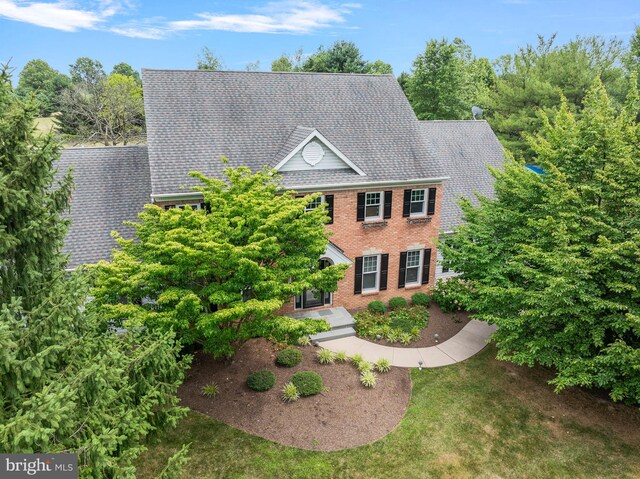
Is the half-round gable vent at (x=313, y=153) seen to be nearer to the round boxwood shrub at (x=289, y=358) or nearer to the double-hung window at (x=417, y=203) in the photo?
the double-hung window at (x=417, y=203)

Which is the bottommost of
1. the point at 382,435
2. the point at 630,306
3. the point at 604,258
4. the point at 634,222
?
the point at 382,435

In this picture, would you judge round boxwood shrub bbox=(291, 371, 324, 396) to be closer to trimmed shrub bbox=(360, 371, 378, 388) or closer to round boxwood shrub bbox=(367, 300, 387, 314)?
trimmed shrub bbox=(360, 371, 378, 388)

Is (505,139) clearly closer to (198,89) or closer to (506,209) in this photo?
(506,209)

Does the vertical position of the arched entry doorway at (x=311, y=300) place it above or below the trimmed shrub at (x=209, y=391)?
above

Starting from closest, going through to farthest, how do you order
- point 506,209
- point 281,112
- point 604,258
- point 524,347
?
point 604,258
point 524,347
point 506,209
point 281,112

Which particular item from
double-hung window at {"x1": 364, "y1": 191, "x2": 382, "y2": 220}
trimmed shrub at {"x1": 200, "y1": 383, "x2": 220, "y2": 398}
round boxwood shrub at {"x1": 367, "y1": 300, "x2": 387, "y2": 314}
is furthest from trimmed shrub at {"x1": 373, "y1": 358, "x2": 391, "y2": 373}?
double-hung window at {"x1": 364, "y1": 191, "x2": 382, "y2": 220}

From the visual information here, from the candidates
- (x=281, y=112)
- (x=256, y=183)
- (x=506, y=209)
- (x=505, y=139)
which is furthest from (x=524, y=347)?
(x=505, y=139)

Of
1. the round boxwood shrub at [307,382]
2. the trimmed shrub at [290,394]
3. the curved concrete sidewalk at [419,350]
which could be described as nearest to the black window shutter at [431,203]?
the curved concrete sidewalk at [419,350]
